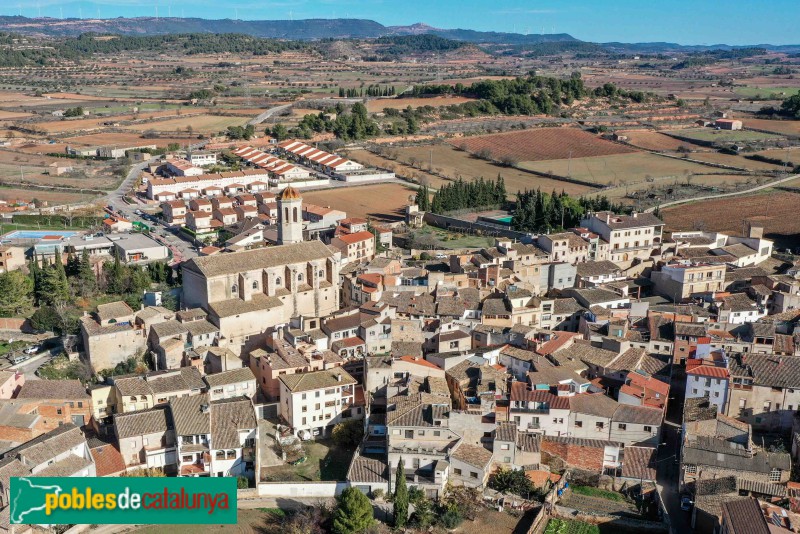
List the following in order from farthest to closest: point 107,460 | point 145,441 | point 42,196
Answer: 1. point 42,196
2. point 145,441
3. point 107,460

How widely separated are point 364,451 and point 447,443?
2.63m

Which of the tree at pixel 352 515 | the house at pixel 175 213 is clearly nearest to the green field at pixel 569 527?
the tree at pixel 352 515

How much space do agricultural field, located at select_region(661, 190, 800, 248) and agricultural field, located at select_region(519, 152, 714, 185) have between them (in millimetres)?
10885

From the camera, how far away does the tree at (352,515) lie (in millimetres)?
20781

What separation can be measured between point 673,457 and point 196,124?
81563 mm

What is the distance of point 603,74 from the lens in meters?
188

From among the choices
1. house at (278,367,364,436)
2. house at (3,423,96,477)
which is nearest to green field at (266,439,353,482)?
house at (278,367,364,436)

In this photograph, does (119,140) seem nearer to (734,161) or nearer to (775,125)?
(734,161)

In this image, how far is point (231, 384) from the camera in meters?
27.0

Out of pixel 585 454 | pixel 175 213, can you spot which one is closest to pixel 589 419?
pixel 585 454

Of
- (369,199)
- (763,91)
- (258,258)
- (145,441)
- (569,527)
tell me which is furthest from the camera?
(763,91)

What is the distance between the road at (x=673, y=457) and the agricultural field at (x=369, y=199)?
29.8 meters

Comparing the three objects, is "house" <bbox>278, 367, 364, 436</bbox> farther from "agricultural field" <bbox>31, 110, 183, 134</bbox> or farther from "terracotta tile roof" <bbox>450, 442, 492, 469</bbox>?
"agricultural field" <bbox>31, 110, 183, 134</bbox>

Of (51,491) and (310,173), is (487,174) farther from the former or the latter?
(51,491)
